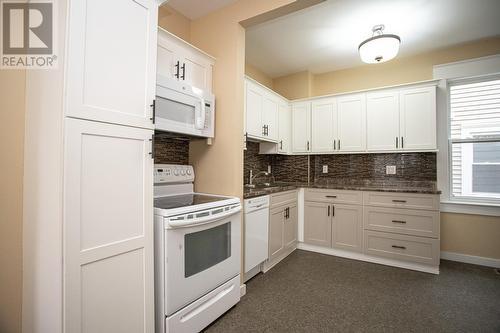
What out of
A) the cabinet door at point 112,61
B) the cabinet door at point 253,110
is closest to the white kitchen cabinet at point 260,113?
the cabinet door at point 253,110

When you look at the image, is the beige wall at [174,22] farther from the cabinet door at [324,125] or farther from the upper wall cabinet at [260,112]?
the cabinet door at [324,125]

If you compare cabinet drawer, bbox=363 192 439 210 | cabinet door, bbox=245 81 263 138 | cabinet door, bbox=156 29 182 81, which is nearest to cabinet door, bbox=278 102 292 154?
cabinet door, bbox=245 81 263 138

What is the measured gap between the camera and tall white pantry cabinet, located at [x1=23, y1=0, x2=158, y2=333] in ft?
3.66

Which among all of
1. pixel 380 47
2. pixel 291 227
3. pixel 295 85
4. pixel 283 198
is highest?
pixel 295 85

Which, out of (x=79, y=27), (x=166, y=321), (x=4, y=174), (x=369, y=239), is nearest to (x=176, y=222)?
(x=166, y=321)

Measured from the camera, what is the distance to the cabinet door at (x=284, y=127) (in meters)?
3.57

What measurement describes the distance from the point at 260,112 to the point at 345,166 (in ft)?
5.53

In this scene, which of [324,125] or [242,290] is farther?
[324,125]

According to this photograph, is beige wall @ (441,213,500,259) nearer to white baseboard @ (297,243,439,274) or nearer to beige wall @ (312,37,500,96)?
white baseboard @ (297,243,439,274)

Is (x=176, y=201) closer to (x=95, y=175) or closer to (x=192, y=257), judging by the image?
(x=192, y=257)

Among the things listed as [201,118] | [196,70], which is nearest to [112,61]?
[201,118]

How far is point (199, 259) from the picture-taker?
5.67 feet

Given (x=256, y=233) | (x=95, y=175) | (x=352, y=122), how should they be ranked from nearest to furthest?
1. (x=95, y=175)
2. (x=256, y=233)
3. (x=352, y=122)

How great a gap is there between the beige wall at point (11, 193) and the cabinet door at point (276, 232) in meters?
2.15
